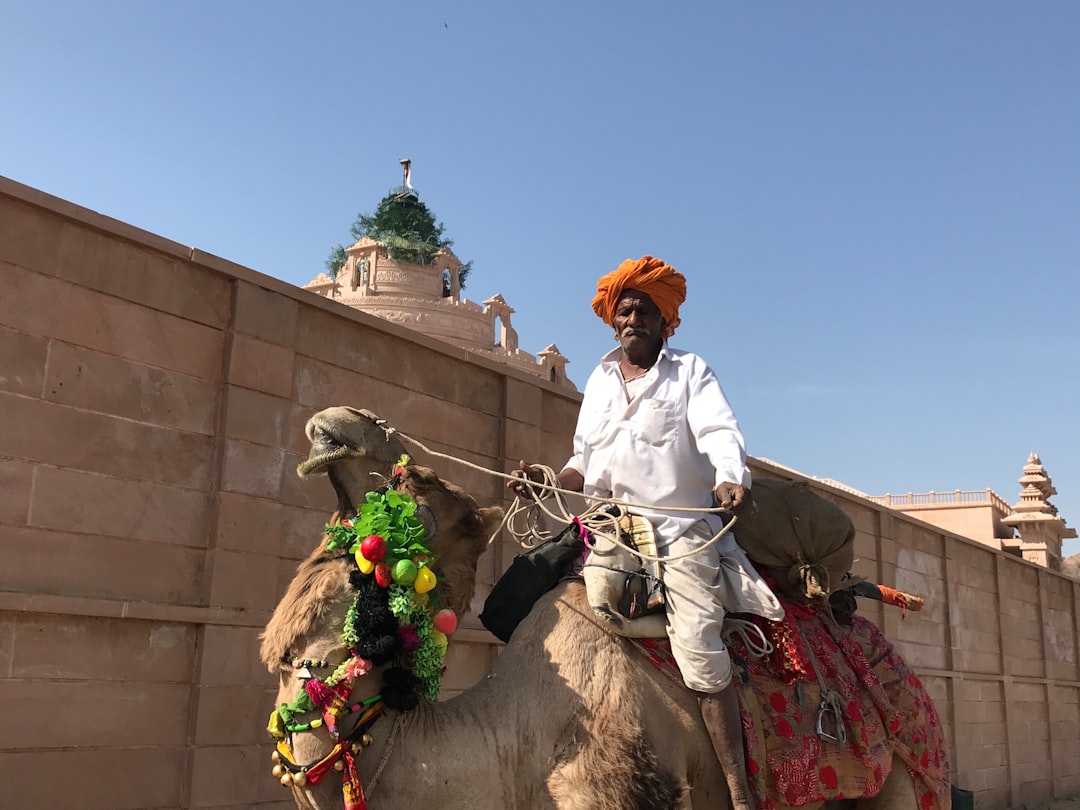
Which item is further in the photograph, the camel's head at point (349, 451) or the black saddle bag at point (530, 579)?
the black saddle bag at point (530, 579)

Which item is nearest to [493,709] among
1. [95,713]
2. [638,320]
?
[638,320]

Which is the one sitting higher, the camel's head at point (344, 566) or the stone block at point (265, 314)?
the stone block at point (265, 314)

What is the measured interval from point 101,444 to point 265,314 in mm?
1241

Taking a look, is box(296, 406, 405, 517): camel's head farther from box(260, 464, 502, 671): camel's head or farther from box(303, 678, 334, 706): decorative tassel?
box(303, 678, 334, 706): decorative tassel

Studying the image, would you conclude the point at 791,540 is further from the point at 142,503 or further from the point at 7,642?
the point at 7,642

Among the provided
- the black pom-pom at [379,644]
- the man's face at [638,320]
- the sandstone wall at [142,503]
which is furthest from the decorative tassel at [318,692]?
the sandstone wall at [142,503]

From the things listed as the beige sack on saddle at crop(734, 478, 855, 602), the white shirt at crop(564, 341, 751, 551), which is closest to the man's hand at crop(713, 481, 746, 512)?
the white shirt at crop(564, 341, 751, 551)

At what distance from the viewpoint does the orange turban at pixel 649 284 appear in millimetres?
4484

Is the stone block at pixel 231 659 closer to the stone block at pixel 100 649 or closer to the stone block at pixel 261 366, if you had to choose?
the stone block at pixel 100 649

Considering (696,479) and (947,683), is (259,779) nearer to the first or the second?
(696,479)

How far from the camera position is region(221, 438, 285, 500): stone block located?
5.91 m

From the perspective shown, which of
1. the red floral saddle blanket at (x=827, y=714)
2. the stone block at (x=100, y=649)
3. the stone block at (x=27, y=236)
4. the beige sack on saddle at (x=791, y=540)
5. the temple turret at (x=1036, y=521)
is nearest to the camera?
the red floral saddle blanket at (x=827, y=714)

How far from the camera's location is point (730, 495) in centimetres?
401

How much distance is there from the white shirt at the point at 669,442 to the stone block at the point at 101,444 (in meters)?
2.35
